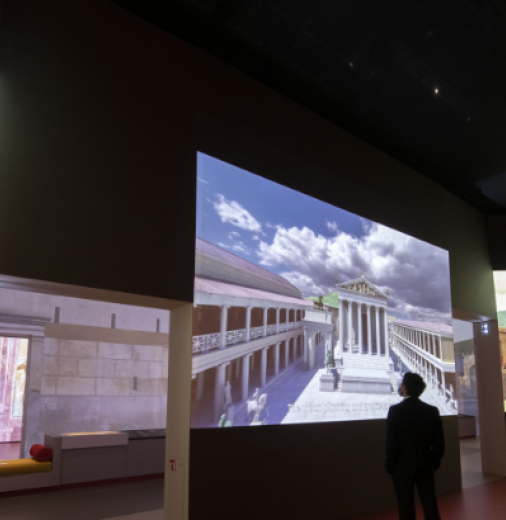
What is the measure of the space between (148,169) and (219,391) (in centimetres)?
202

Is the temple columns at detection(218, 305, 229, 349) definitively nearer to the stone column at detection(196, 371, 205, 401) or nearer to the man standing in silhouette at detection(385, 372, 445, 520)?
the stone column at detection(196, 371, 205, 401)

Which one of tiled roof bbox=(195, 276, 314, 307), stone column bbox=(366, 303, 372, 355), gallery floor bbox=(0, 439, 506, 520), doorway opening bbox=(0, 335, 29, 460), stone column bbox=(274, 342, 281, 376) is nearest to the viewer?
tiled roof bbox=(195, 276, 314, 307)

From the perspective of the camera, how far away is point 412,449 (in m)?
3.53

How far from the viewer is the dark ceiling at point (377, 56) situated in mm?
4398

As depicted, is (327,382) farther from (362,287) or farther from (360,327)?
(362,287)

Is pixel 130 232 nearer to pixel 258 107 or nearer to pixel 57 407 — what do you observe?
pixel 258 107

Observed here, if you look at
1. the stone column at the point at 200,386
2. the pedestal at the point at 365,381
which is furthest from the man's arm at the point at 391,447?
the pedestal at the point at 365,381

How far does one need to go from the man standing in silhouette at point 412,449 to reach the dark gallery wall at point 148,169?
129 cm

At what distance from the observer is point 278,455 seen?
4.50m

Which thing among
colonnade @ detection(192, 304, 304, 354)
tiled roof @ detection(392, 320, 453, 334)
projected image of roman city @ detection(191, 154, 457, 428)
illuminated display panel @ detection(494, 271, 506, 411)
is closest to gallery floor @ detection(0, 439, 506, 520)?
projected image of roman city @ detection(191, 154, 457, 428)

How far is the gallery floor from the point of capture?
495cm

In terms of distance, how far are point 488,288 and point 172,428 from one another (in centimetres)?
669

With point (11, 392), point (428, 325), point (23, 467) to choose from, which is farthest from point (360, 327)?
point (11, 392)

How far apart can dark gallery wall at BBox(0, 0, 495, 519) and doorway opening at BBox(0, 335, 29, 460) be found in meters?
6.47
